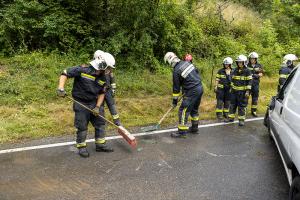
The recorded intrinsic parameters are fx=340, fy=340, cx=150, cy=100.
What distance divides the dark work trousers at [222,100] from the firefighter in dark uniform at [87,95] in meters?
3.77

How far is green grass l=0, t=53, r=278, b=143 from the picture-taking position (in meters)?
7.26

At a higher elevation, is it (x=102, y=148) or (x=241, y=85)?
(x=241, y=85)

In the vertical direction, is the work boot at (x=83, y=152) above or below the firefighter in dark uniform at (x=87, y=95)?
below

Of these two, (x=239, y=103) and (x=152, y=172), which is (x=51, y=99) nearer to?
(x=152, y=172)

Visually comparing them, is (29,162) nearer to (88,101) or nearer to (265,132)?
(88,101)

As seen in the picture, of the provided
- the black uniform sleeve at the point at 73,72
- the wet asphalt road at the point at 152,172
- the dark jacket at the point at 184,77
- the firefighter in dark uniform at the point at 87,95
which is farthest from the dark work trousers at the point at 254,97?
the black uniform sleeve at the point at 73,72

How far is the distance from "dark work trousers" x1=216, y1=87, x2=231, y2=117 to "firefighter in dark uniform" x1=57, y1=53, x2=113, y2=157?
Result: 3766 mm

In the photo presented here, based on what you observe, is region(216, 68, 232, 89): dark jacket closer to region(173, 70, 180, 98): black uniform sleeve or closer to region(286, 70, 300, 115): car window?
region(173, 70, 180, 98): black uniform sleeve

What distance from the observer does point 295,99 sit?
4461 mm

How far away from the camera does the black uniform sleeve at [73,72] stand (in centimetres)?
569

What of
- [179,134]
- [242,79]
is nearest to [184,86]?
[179,134]

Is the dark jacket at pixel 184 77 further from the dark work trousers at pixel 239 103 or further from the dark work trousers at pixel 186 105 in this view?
the dark work trousers at pixel 239 103

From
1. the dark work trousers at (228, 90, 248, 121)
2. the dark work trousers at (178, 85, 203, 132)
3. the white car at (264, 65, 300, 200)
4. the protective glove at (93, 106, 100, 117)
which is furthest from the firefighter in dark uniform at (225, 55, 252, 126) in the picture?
the protective glove at (93, 106, 100, 117)

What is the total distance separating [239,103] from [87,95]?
4119 mm
